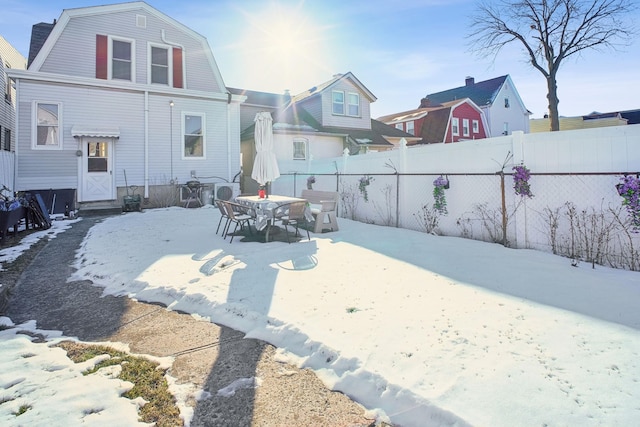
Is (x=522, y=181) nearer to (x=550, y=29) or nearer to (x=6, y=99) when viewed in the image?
(x=550, y=29)

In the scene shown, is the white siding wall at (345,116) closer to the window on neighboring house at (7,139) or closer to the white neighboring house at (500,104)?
the white neighboring house at (500,104)

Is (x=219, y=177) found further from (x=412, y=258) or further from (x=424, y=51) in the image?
(x=412, y=258)

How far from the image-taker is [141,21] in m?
12.4

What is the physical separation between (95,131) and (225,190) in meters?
4.74

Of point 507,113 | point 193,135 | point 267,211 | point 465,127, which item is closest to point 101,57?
point 193,135

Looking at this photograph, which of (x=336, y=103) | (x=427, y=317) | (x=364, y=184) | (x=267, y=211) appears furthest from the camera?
(x=336, y=103)

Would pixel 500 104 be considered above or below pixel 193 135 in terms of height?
above

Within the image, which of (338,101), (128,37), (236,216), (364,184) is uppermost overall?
(128,37)

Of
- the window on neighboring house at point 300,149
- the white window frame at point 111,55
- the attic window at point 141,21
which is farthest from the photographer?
the window on neighboring house at point 300,149

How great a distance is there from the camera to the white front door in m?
11.4

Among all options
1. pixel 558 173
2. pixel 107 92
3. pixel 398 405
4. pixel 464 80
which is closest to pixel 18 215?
pixel 107 92

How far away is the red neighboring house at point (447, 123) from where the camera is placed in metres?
26.8

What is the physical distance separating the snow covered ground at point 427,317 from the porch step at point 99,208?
5.81 metres

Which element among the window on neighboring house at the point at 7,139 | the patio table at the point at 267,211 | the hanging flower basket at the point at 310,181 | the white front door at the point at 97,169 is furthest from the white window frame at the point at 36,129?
the patio table at the point at 267,211
